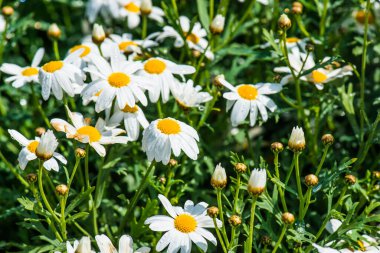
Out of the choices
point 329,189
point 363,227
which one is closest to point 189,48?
point 329,189

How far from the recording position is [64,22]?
4.25 m

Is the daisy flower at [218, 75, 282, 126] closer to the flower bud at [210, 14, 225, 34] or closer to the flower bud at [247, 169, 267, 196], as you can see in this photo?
the flower bud at [210, 14, 225, 34]

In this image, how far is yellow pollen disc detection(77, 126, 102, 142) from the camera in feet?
7.73

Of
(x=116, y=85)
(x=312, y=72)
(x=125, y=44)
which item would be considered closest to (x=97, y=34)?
(x=125, y=44)

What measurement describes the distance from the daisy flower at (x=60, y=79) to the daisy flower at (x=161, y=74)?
26cm

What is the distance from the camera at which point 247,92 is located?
8.63ft

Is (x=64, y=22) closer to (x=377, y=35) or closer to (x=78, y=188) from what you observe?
(x=78, y=188)

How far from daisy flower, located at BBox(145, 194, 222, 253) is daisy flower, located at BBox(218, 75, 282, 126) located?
499 millimetres

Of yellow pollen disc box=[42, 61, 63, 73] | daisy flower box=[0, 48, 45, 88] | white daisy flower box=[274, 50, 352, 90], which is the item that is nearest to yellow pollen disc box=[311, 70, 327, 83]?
white daisy flower box=[274, 50, 352, 90]

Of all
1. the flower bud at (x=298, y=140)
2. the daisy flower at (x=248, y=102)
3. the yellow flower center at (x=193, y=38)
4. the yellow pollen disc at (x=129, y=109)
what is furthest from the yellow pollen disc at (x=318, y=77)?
the yellow pollen disc at (x=129, y=109)

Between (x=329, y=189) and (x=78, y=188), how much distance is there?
113cm

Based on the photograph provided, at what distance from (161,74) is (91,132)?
1.33ft

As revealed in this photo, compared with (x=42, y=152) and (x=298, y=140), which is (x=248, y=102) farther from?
(x=42, y=152)

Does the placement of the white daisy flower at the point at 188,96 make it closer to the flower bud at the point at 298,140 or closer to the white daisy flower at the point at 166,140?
the white daisy flower at the point at 166,140
